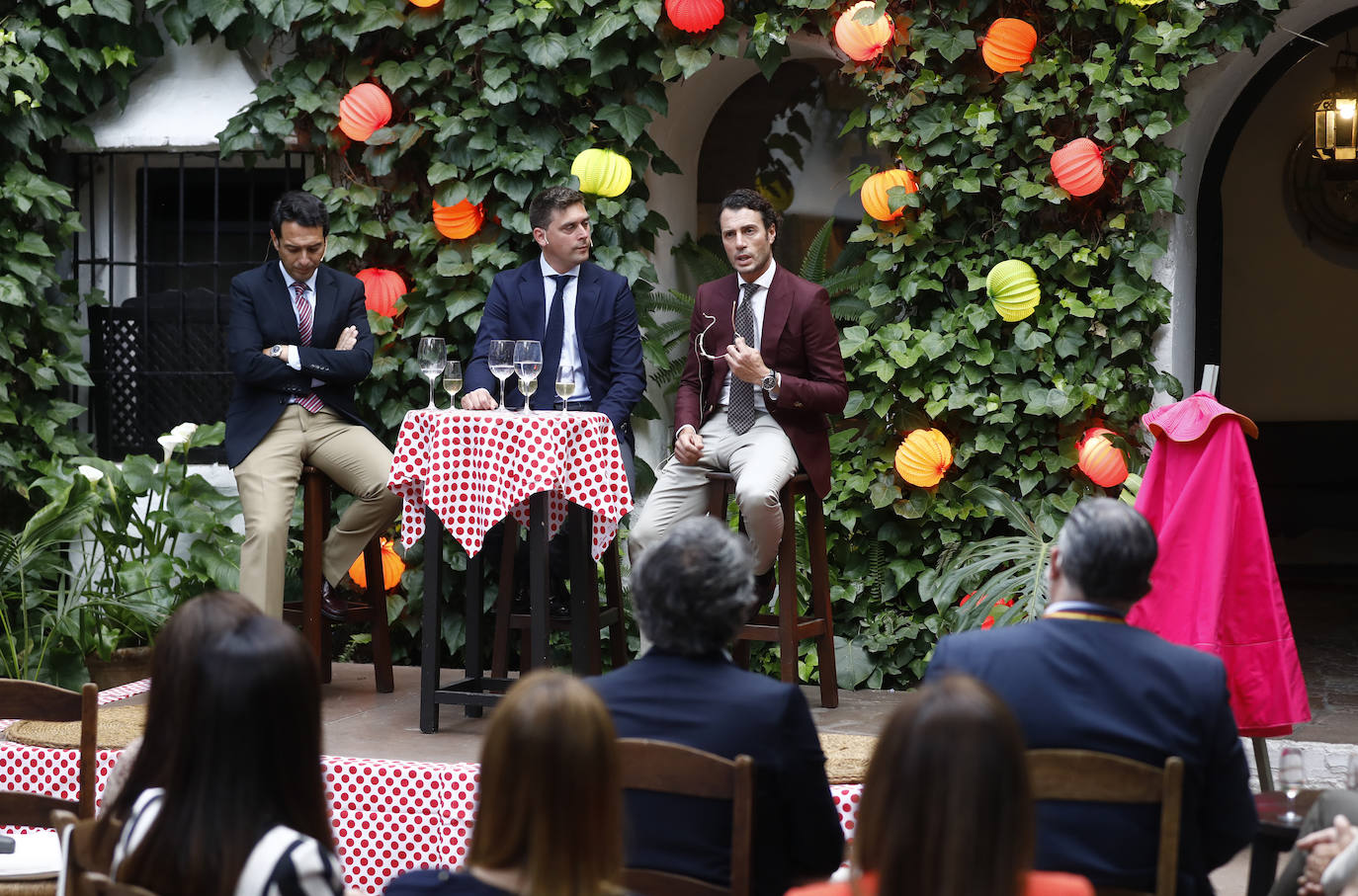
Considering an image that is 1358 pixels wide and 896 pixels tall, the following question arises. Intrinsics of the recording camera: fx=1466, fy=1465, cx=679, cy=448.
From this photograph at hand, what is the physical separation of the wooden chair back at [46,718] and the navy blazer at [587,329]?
7.67ft

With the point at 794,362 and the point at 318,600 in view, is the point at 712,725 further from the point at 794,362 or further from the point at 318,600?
the point at 318,600

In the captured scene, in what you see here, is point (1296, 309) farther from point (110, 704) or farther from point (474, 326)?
point (110, 704)

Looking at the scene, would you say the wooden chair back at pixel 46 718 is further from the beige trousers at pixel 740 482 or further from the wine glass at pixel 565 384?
the beige trousers at pixel 740 482

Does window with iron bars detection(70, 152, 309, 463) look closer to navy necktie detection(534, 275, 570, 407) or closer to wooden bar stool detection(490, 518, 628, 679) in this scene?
navy necktie detection(534, 275, 570, 407)

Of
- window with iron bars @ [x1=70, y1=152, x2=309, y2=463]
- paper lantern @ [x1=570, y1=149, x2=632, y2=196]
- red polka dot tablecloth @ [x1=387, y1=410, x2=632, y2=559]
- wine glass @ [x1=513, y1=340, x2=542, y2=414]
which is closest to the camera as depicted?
red polka dot tablecloth @ [x1=387, y1=410, x2=632, y2=559]

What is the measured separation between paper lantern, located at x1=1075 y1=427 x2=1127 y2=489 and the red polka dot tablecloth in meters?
1.87

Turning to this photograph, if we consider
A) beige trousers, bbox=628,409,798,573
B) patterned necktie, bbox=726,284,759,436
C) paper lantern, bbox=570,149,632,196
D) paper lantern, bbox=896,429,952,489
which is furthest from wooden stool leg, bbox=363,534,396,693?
paper lantern, bbox=896,429,952,489

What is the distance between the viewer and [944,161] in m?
5.57

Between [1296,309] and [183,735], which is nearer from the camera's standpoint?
[183,735]

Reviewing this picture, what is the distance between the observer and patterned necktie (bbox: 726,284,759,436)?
4852 millimetres

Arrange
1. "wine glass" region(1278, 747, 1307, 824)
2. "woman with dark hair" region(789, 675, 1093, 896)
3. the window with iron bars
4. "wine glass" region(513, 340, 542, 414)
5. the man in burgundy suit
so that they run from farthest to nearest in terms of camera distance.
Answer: the window with iron bars → the man in burgundy suit → "wine glass" region(513, 340, 542, 414) → "wine glass" region(1278, 747, 1307, 824) → "woman with dark hair" region(789, 675, 1093, 896)

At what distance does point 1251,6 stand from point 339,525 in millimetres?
3658

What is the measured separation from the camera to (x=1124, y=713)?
2240mm

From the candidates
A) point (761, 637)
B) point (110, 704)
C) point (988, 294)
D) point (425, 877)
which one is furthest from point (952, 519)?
point (425, 877)
